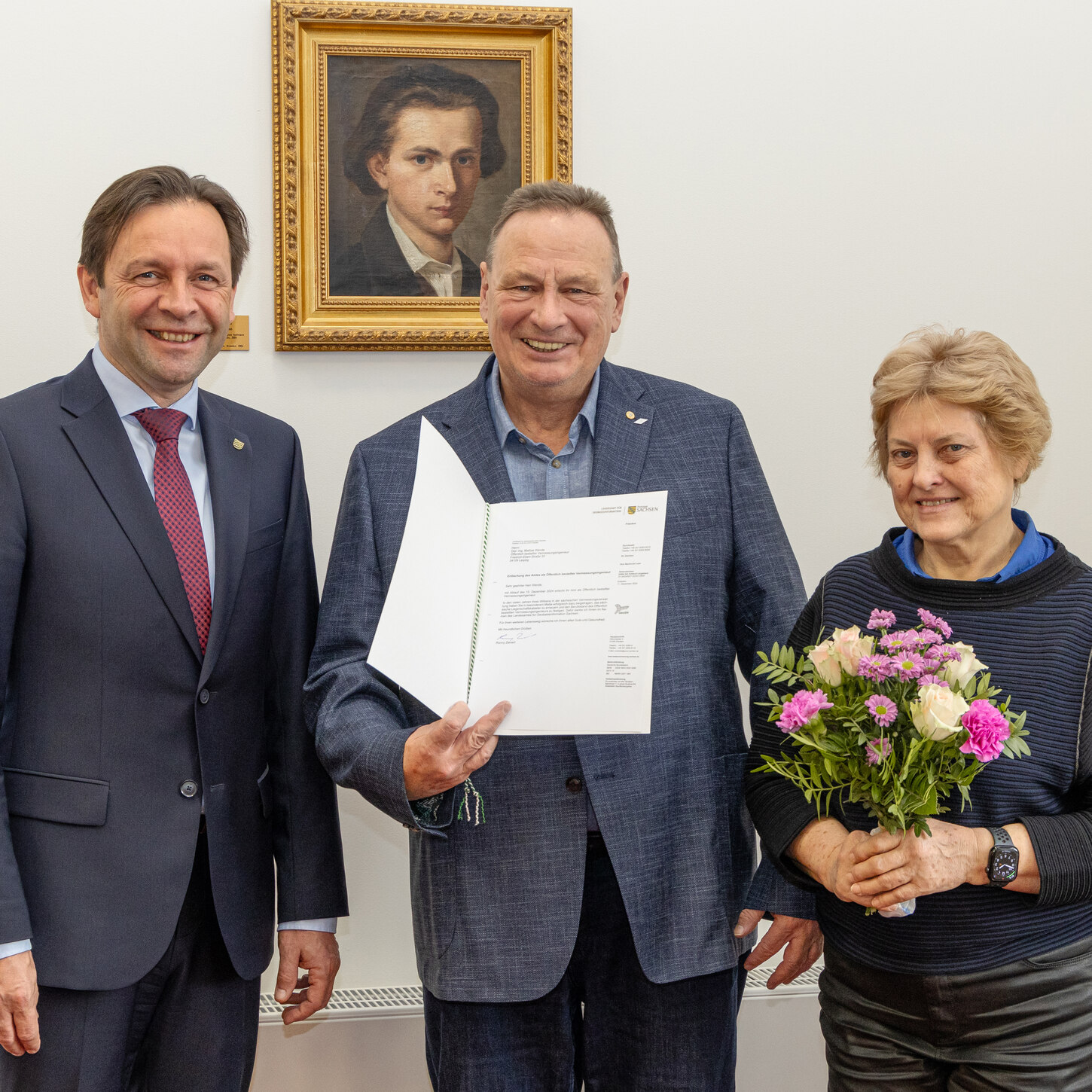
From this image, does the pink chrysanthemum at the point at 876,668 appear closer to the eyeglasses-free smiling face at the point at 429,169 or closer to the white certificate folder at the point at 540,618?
the white certificate folder at the point at 540,618

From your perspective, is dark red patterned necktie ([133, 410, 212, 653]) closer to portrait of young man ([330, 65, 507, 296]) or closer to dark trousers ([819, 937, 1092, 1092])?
portrait of young man ([330, 65, 507, 296])

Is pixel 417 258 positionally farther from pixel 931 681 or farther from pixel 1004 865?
pixel 1004 865

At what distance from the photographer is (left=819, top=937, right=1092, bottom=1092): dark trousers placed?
60.9 inches

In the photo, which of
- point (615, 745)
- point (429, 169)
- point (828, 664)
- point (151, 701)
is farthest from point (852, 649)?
point (429, 169)

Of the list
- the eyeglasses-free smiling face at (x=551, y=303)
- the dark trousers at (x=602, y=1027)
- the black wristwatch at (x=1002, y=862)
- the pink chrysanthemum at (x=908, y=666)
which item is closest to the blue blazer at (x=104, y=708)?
the dark trousers at (x=602, y=1027)

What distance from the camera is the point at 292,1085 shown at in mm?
2844

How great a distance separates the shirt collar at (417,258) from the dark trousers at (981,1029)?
1.90 metres

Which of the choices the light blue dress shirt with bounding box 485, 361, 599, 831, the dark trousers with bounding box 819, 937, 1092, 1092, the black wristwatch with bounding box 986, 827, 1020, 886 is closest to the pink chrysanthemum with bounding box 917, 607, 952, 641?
the black wristwatch with bounding box 986, 827, 1020, 886

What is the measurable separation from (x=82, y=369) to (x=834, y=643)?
4.36ft

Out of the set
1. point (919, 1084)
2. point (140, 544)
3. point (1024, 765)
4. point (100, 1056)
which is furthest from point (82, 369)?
point (919, 1084)

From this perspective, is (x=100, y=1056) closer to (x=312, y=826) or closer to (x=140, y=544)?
(x=312, y=826)

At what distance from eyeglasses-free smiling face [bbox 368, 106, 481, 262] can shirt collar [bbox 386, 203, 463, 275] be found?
0.04 ft

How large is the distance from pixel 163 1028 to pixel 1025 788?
57.1 inches

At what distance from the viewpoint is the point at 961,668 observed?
144 centimetres
